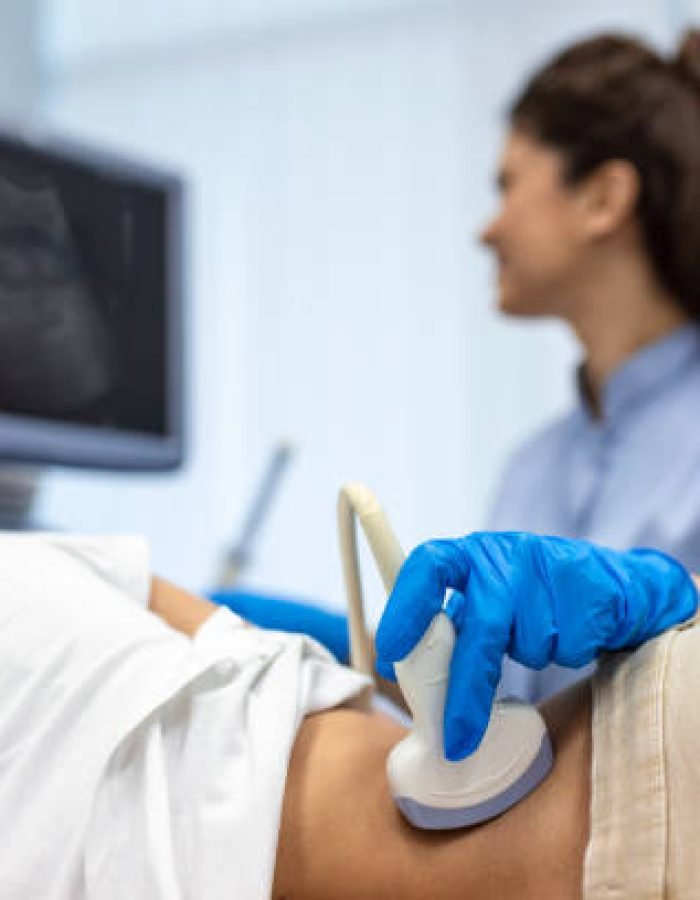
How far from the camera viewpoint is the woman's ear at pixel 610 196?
6.00 ft

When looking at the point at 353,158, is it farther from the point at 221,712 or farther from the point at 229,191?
the point at 221,712

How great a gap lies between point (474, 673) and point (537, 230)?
129cm

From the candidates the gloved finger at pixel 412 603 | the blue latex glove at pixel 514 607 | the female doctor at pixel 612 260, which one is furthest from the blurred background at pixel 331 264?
the gloved finger at pixel 412 603

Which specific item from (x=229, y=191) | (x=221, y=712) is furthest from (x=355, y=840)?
(x=229, y=191)

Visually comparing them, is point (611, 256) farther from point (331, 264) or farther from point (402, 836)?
point (402, 836)

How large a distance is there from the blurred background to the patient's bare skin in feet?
5.77

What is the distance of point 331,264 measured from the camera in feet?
9.59

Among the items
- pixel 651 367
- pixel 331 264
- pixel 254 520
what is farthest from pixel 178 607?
pixel 331 264

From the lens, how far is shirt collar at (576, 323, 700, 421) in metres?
1.83

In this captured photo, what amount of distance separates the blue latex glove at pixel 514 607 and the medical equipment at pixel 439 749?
12mm

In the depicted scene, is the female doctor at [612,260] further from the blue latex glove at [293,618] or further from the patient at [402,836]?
the patient at [402,836]

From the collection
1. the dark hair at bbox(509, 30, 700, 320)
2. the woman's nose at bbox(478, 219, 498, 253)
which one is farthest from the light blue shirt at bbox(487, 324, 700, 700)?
the woman's nose at bbox(478, 219, 498, 253)

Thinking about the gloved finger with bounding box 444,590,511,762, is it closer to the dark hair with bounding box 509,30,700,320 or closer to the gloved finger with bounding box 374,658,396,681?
the gloved finger with bounding box 374,658,396,681

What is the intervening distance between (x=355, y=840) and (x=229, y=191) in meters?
2.45
